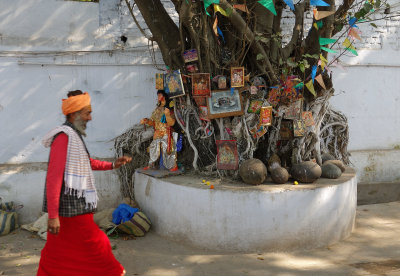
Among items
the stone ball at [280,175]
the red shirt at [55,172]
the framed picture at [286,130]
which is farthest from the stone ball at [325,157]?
the red shirt at [55,172]

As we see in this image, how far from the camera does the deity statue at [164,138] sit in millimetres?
5102

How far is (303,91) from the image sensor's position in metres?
4.83

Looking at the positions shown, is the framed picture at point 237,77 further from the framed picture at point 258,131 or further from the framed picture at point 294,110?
the framed picture at point 294,110

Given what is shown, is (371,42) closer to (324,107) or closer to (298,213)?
(324,107)

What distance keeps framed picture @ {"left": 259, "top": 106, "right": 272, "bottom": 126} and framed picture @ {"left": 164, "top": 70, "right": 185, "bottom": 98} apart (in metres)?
1.01

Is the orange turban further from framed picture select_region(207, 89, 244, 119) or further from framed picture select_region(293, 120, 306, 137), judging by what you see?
framed picture select_region(293, 120, 306, 137)

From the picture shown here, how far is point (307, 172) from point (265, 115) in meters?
0.81

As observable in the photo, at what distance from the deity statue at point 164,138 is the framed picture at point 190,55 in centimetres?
59

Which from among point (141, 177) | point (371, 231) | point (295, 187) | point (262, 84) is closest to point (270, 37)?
point (262, 84)

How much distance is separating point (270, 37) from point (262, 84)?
600 mm

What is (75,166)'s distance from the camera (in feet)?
9.01

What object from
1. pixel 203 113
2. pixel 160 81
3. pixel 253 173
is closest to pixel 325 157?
pixel 253 173

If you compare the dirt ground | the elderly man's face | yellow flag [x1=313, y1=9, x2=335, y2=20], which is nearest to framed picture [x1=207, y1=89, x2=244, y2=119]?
yellow flag [x1=313, y1=9, x2=335, y2=20]

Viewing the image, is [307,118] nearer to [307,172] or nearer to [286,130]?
[286,130]
